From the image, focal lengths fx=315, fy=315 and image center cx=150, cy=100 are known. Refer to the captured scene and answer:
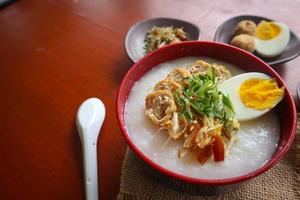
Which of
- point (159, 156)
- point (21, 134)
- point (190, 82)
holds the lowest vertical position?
point (21, 134)

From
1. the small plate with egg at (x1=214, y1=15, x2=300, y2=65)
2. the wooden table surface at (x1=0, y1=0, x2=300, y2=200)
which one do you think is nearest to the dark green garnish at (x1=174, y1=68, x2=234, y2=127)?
the wooden table surface at (x1=0, y1=0, x2=300, y2=200)

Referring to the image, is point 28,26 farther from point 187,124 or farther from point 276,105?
point 276,105

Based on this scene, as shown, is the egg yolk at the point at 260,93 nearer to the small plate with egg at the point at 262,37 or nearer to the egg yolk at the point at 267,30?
the small plate with egg at the point at 262,37

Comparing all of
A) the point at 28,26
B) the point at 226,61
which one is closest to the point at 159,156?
the point at 226,61

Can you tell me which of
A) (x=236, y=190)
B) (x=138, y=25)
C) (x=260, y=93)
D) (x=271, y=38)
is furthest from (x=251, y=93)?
(x=138, y=25)

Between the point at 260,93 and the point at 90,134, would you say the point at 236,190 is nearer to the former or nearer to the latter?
the point at 260,93

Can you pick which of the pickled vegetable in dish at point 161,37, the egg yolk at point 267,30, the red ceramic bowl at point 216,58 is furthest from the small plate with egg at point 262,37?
the red ceramic bowl at point 216,58
